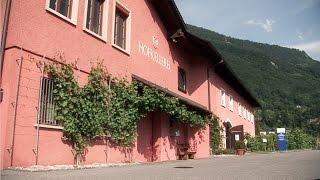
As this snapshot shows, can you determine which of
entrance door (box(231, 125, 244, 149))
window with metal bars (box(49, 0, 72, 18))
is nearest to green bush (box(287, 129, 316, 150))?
entrance door (box(231, 125, 244, 149))

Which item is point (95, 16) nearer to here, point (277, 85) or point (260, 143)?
Result: point (260, 143)

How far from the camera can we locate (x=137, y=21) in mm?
16516

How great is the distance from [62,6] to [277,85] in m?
93.3

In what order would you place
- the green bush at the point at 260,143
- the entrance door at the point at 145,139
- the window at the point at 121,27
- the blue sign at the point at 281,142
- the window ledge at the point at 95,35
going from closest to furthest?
the window ledge at the point at 95,35, the window at the point at 121,27, the entrance door at the point at 145,139, the green bush at the point at 260,143, the blue sign at the point at 281,142

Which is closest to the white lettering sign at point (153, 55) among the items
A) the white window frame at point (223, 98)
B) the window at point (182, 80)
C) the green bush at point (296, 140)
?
the window at point (182, 80)

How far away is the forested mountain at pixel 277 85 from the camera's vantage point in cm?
8600

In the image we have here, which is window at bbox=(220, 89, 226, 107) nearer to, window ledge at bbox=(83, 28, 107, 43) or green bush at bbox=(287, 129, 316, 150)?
window ledge at bbox=(83, 28, 107, 43)

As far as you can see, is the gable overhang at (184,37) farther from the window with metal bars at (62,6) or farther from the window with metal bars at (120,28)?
the window with metal bars at (62,6)

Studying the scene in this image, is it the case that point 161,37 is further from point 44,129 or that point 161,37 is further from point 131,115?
point 44,129

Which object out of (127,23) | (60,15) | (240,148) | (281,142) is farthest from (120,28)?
(281,142)

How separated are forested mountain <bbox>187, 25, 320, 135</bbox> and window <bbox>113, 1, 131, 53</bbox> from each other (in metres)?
64.9

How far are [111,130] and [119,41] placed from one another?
362 centimetres

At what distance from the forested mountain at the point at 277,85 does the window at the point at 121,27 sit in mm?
64927

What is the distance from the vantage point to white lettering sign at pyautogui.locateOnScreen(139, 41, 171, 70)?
1683 cm
